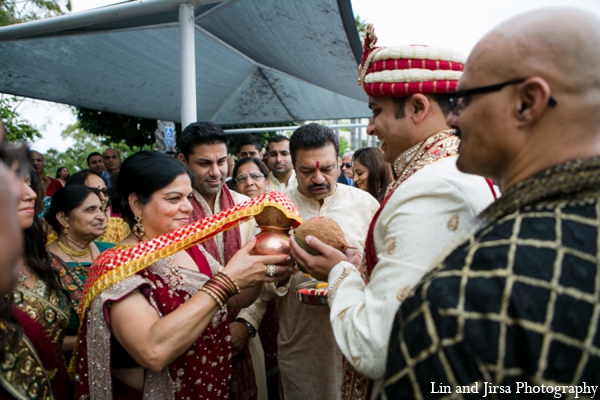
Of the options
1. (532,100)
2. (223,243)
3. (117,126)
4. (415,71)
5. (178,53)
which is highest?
(178,53)

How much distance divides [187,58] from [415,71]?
377 centimetres

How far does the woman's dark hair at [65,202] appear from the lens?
3.69 meters

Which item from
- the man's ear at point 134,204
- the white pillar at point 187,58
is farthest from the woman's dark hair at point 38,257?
the white pillar at point 187,58

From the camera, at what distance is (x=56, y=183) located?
8.06 m

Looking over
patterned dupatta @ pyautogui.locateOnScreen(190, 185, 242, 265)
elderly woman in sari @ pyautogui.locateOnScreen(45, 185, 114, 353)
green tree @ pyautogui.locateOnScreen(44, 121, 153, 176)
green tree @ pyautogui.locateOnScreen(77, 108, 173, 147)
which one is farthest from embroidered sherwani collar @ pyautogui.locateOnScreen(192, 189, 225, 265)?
green tree @ pyautogui.locateOnScreen(44, 121, 153, 176)

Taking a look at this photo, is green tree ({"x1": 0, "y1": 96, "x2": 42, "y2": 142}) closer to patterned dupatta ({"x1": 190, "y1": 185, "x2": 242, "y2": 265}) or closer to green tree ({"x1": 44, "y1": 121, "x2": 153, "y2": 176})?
patterned dupatta ({"x1": 190, "y1": 185, "x2": 242, "y2": 265})

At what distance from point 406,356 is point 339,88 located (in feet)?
26.5

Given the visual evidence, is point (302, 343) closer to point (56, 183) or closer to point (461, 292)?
point (461, 292)

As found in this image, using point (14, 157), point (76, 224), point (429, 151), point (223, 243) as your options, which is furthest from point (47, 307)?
point (429, 151)

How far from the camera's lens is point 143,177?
241 centimetres

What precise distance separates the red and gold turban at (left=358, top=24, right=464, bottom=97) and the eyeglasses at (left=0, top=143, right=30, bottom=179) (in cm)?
130

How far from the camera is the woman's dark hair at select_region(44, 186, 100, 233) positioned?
12.1 ft

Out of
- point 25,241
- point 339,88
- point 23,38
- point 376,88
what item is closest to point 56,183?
point 23,38

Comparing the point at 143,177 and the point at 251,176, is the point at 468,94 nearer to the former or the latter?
the point at 143,177
